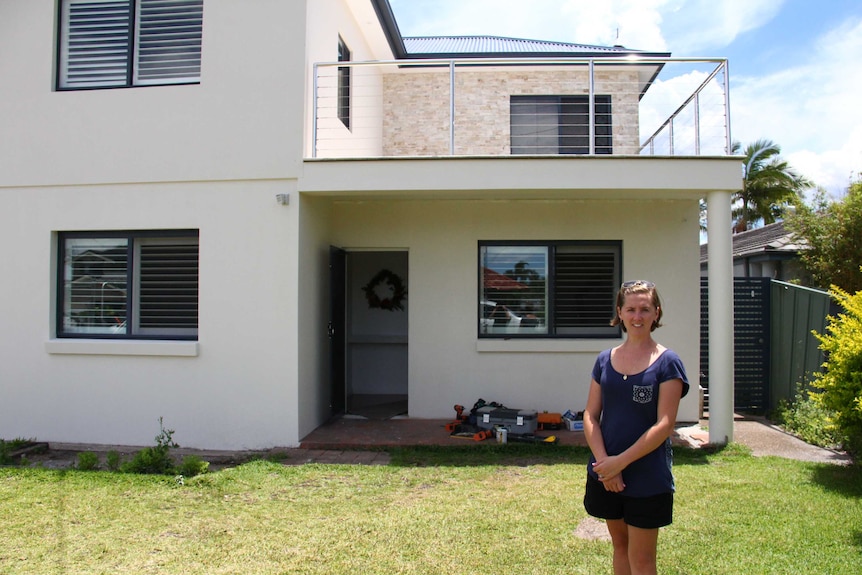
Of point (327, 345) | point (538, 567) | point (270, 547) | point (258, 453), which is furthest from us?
point (327, 345)

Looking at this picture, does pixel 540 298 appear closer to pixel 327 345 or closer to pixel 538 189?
pixel 538 189

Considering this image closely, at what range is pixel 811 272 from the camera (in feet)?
40.1

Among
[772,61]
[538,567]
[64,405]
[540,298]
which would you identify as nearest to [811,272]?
[772,61]

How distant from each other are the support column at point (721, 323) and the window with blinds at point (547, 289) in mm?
1615

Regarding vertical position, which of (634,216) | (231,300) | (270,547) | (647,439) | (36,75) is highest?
(36,75)

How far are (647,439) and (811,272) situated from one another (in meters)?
11.6

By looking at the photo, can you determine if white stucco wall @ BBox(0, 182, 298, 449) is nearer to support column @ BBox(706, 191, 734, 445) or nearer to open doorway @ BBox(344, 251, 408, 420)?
open doorway @ BBox(344, 251, 408, 420)

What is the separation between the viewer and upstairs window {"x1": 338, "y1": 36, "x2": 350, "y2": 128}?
28.9 feet

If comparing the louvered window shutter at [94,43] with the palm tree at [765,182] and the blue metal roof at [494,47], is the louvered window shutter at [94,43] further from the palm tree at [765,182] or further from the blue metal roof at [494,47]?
the palm tree at [765,182]

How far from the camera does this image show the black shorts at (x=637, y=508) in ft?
8.91

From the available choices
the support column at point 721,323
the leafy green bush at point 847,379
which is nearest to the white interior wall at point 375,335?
the support column at point 721,323

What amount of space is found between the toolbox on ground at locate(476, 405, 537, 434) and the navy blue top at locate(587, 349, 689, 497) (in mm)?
4334

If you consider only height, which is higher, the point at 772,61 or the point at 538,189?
the point at 772,61

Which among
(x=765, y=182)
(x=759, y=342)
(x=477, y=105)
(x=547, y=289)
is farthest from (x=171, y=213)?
(x=765, y=182)
